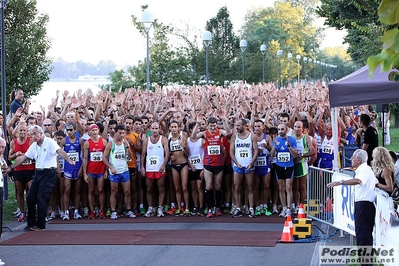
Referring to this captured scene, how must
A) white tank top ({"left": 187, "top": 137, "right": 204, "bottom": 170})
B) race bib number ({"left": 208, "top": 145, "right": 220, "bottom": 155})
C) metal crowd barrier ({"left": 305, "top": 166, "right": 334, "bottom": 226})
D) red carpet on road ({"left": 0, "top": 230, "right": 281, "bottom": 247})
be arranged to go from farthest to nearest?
white tank top ({"left": 187, "top": 137, "right": 204, "bottom": 170}), race bib number ({"left": 208, "top": 145, "right": 220, "bottom": 155}), red carpet on road ({"left": 0, "top": 230, "right": 281, "bottom": 247}), metal crowd barrier ({"left": 305, "top": 166, "right": 334, "bottom": 226})

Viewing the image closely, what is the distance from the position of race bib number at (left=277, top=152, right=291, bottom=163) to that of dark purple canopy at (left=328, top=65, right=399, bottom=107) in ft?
9.92

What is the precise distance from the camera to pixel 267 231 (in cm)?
1187

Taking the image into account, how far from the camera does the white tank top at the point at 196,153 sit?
13.6m

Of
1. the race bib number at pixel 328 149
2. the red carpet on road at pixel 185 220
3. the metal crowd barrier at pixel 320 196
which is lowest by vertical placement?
the red carpet on road at pixel 185 220

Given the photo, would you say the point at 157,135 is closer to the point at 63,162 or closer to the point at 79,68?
the point at 63,162

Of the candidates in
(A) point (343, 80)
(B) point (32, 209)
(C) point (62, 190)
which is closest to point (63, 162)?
(C) point (62, 190)

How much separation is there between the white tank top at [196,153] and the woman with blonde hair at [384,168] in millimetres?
5369

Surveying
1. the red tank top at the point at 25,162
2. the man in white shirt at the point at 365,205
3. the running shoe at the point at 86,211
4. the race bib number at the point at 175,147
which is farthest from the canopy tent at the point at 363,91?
the red tank top at the point at 25,162

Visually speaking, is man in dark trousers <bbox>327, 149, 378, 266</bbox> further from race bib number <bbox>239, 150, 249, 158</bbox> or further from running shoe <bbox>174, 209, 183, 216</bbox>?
running shoe <bbox>174, 209, 183, 216</bbox>

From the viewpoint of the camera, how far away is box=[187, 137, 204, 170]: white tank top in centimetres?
1362

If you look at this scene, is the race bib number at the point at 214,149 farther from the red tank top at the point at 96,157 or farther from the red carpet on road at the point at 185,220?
the red tank top at the point at 96,157

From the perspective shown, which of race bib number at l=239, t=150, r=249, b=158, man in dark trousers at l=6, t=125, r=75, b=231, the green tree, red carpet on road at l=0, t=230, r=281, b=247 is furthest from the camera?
the green tree

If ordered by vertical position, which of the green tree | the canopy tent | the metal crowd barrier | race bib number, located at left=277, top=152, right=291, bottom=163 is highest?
the green tree

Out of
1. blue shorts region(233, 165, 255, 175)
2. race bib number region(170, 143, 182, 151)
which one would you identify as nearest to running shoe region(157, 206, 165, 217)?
race bib number region(170, 143, 182, 151)
